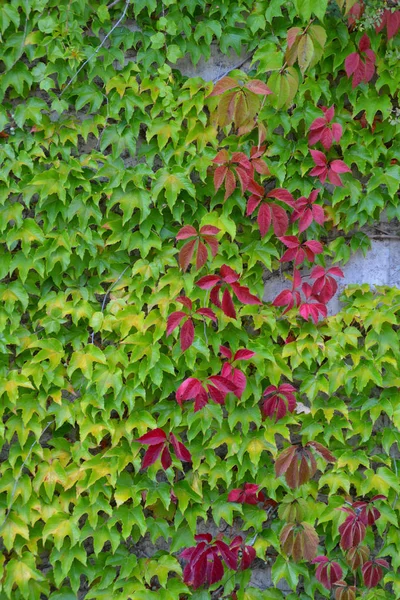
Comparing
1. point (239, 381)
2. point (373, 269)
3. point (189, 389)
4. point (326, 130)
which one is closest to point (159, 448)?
point (189, 389)

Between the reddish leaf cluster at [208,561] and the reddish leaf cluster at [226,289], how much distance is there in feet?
2.79

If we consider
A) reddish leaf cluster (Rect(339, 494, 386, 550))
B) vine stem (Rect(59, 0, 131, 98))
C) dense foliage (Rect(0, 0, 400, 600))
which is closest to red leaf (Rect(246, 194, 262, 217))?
dense foliage (Rect(0, 0, 400, 600))

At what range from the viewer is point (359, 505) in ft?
8.11

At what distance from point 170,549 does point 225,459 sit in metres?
0.40

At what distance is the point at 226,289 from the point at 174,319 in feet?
0.71

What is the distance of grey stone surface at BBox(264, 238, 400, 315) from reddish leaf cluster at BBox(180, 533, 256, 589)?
97 centimetres

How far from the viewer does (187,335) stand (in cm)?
232

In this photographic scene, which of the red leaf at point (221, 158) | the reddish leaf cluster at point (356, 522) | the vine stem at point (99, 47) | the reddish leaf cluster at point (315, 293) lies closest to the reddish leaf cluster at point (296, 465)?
the reddish leaf cluster at point (356, 522)

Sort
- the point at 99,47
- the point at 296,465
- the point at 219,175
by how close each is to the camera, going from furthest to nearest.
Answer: the point at 99,47
the point at 219,175
the point at 296,465

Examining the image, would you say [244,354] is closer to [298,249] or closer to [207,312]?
[207,312]

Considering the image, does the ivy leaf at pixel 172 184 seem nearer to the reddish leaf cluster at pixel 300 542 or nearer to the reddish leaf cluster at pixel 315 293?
the reddish leaf cluster at pixel 315 293

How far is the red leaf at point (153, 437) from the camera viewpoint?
92.3 inches

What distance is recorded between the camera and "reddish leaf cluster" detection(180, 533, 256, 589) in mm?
2359

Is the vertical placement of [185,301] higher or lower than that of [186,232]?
lower
